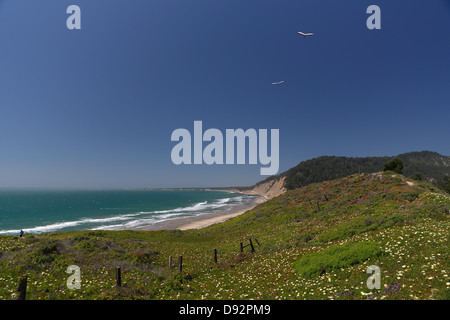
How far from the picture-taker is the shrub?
11.7 m

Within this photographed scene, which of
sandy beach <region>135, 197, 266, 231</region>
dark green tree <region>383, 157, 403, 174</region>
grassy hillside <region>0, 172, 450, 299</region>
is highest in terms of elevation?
dark green tree <region>383, 157, 403, 174</region>

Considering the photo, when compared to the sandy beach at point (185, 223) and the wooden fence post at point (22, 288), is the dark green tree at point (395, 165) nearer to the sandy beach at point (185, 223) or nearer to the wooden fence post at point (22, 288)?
the sandy beach at point (185, 223)

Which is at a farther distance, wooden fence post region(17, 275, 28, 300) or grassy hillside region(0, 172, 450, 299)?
wooden fence post region(17, 275, 28, 300)


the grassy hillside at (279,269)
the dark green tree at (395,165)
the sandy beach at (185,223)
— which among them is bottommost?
the sandy beach at (185,223)

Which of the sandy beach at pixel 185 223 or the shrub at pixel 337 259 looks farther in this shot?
the sandy beach at pixel 185 223

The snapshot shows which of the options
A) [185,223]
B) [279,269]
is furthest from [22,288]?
[185,223]

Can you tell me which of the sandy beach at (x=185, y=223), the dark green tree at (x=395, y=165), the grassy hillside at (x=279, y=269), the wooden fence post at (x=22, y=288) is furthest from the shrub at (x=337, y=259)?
the dark green tree at (x=395, y=165)

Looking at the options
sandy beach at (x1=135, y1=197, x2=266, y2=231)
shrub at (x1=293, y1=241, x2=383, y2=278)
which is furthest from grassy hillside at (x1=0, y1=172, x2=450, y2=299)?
sandy beach at (x1=135, y1=197, x2=266, y2=231)

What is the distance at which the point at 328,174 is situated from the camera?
191500mm

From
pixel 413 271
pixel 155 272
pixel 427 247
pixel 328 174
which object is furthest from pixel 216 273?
pixel 328 174

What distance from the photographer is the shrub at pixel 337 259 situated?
1167cm

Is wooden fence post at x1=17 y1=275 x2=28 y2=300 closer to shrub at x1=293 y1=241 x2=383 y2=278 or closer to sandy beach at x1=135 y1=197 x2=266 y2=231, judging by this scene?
shrub at x1=293 y1=241 x2=383 y2=278

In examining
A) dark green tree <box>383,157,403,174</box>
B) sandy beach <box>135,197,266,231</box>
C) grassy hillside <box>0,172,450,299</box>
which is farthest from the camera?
dark green tree <box>383,157,403,174</box>
